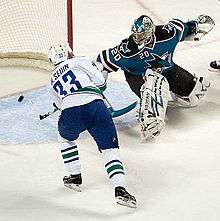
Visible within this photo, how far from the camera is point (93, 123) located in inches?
102

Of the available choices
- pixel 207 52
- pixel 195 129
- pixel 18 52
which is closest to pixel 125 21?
pixel 207 52

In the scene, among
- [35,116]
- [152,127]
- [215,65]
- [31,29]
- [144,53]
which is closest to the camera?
[152,127]

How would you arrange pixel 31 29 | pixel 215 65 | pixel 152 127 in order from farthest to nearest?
pixel 31 29, pixel 215 65, pixel 152 127

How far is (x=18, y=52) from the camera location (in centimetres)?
402

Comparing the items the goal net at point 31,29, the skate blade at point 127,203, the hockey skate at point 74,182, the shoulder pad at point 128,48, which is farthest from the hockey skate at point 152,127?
the goal net at point 31,29

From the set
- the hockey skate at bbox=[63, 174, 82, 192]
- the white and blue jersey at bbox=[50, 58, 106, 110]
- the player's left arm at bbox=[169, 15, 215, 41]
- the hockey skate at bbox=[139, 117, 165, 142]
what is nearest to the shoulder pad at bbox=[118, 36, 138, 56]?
the player's left arm at bbox=[169, 15, 215, 41]

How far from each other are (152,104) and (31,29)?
4.89ft

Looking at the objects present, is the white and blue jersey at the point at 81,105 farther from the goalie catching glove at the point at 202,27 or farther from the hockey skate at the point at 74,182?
the goalie catching glove at the point at 202,27

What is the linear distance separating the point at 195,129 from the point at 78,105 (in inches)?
33.8

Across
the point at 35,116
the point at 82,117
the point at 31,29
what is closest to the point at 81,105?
the point at 82,117

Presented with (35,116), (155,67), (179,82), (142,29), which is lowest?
(35,116)

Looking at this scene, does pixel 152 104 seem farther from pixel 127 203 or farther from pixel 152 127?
pixel 127 203

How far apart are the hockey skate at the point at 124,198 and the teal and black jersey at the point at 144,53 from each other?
89cm

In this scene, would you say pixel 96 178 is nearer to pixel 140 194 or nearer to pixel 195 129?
pixel 140 194
